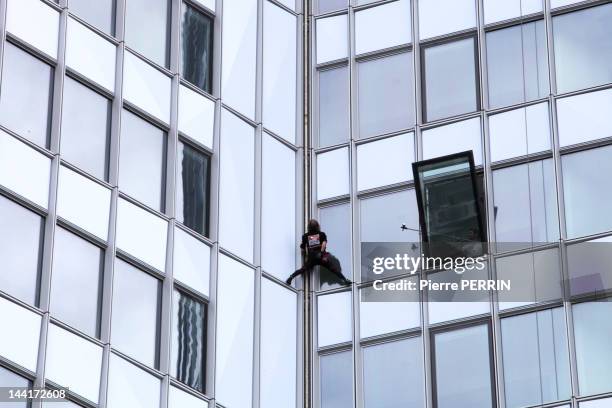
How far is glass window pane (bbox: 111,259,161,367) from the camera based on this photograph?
33000 mm

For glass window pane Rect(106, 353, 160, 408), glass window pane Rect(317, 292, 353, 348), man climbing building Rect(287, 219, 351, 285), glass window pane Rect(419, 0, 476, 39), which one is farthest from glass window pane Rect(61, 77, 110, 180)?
glass window pane Rect(419, 0, 476, 39)

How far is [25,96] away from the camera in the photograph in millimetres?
33062

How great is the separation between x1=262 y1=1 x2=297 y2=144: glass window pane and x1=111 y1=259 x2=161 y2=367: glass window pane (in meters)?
5.49

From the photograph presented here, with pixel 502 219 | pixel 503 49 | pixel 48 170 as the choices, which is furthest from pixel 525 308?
pixel 48 170

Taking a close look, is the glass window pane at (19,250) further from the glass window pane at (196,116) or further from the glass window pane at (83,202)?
the glass window pane at (196,116)

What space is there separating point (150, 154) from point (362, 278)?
16.4ft

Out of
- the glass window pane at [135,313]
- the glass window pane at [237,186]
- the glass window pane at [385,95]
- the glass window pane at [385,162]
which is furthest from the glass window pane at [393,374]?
the glass window pane at [385,95]

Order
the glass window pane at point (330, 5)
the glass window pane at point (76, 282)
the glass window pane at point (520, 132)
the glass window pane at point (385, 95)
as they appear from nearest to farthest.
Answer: the glass window pane at point (76, 282)
the glass window pane at point (520, 132)
the glass window pane at point (385, 95)
the glass window pane at point (330, 5)

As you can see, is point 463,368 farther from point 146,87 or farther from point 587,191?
point 146,87

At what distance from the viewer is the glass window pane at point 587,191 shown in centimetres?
3506

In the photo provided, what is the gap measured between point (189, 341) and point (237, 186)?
3759 mm

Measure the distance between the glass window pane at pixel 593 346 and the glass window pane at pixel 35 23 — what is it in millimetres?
10931

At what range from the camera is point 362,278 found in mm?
36781

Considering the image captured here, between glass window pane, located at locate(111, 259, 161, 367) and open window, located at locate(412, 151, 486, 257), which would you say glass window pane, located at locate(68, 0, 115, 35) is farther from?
open window, located at locate(412, 151, 486, 257)
